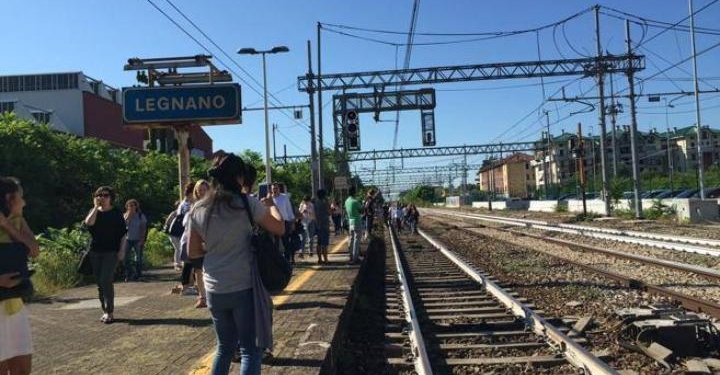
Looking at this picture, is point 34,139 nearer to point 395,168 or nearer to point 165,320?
point 165,320

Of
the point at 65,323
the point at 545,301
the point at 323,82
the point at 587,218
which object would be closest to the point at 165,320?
the point at 65,323

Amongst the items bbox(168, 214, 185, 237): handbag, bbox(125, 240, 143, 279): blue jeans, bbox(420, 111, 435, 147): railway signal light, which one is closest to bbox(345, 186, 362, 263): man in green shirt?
bbox(125, 240, 143, 279): blue jeans

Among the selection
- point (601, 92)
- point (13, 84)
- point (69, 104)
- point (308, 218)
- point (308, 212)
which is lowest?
point (308, 218)

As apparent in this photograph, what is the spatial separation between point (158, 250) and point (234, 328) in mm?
15054

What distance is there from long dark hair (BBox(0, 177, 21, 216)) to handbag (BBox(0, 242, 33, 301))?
265mm

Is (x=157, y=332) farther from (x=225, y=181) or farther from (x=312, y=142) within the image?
(x=312, y=142)

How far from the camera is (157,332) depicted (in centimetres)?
782

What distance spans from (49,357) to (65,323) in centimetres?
213

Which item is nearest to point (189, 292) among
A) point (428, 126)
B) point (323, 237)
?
point (323, 237)

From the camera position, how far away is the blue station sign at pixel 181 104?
11.5 meters

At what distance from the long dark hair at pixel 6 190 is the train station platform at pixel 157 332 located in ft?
6.48

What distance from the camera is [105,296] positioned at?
28.1 ft

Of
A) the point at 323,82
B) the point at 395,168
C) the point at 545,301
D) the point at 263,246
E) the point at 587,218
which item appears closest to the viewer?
the point at 263,246

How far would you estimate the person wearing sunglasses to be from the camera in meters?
8.52
